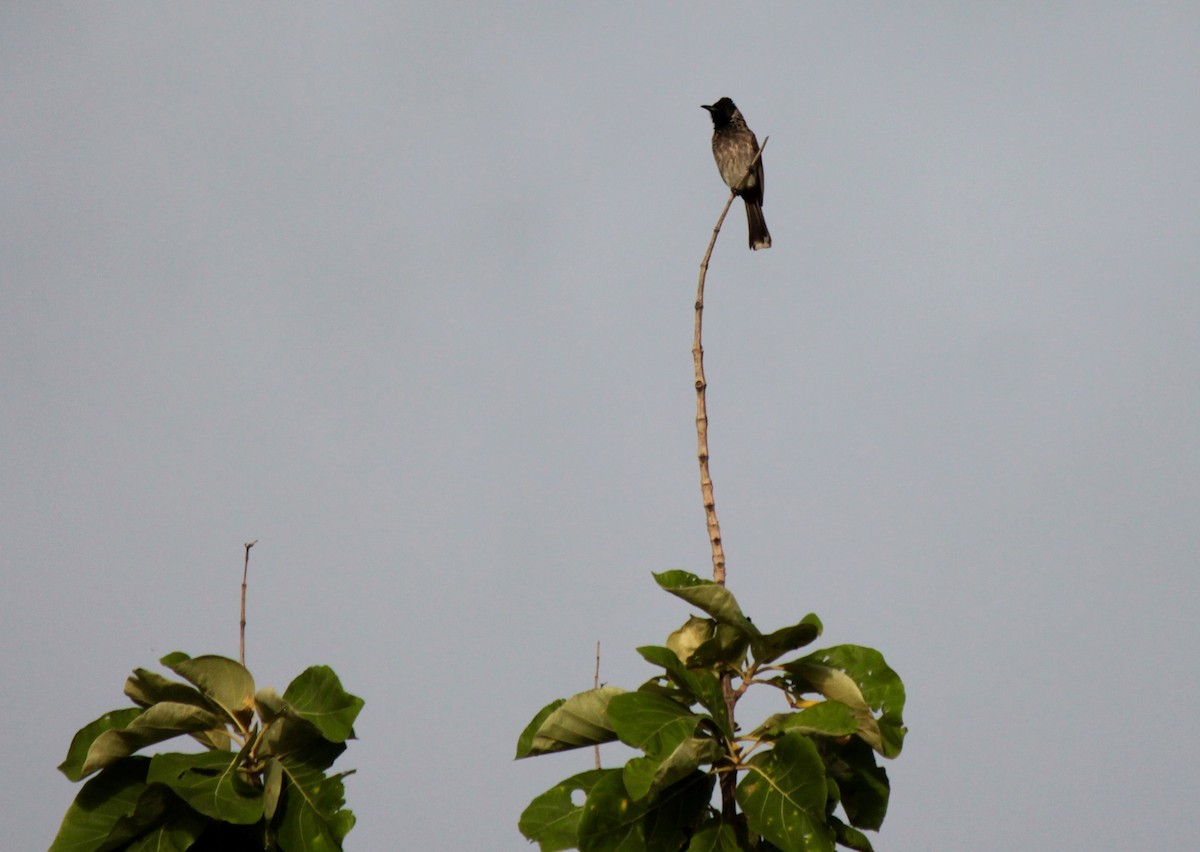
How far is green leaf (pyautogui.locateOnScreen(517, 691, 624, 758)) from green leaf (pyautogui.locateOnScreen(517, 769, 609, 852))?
0.29ft

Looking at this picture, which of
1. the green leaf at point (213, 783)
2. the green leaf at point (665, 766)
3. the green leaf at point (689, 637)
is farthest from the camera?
the green leaf at point (689, 637)

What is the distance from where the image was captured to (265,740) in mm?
3285

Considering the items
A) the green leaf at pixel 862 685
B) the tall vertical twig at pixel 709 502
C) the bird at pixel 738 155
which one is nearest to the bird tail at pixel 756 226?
the bird at pixel 738 155

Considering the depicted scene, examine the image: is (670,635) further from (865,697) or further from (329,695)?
(329,695)

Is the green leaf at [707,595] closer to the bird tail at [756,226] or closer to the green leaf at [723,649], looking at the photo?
the green leaf at [723,649]

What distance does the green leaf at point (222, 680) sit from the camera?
10.7 ft

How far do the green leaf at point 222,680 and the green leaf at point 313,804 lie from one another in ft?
0.66

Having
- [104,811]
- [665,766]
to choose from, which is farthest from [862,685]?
[104,811]

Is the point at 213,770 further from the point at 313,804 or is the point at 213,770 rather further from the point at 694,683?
the point at 694,683

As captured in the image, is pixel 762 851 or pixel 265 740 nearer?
pixel 762 851

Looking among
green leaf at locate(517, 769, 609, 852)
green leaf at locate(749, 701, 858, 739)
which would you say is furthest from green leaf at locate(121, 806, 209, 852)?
green leaf at locate(749, 701, 858, 739)

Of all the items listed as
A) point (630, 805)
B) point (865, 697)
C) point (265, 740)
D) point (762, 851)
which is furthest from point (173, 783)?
point (865, 697)

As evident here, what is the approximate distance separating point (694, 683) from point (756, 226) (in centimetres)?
921

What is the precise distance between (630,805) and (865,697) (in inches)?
26.7
